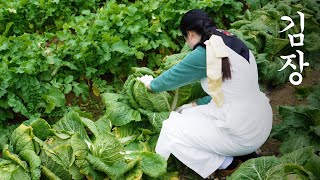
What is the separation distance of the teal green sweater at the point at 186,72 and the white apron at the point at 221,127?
0.15m

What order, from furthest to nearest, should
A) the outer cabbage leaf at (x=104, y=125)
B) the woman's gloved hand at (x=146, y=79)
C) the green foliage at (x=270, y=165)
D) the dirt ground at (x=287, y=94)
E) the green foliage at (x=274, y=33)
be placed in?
the green foliage at (x=274, y=33)
the dirt ground at (x=287, y=94)
the outer cabbage leaf at (x=104, y=125)
the woman's gloved hand at (x=146, y=79)
the green foliage at (x=270, y=165)

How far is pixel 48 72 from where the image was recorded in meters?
5.62

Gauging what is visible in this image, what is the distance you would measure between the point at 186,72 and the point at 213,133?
63 centimetres

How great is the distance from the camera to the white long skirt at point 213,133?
14.7 feet

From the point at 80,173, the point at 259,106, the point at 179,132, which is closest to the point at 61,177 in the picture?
the point at 80,173

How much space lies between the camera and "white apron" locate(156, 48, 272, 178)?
445cm

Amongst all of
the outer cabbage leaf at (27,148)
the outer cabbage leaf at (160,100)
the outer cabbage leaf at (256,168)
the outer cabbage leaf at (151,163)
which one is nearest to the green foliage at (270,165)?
the outer cabbage leaf at (256,168)

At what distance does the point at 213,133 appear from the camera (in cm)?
455

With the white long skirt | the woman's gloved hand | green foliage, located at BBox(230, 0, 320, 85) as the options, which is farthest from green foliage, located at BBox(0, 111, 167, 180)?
green foliage, located at BBox(230, 0, 320, 85)

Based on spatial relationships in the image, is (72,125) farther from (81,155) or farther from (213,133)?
(213,133)

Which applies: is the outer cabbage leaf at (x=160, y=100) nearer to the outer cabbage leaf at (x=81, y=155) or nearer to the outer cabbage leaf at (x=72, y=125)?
the outer cabbage leaf at (x=72, y=125)

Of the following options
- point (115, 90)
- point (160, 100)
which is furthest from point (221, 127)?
point (115, 90)

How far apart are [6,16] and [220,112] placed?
3607mm

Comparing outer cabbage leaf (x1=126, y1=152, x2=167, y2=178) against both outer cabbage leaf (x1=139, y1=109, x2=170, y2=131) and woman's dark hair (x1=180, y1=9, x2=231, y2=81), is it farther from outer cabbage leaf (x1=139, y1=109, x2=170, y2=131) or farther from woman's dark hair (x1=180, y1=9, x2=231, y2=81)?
woman's dark hair (x1=180, y1=9, x2=231, y2=81)
